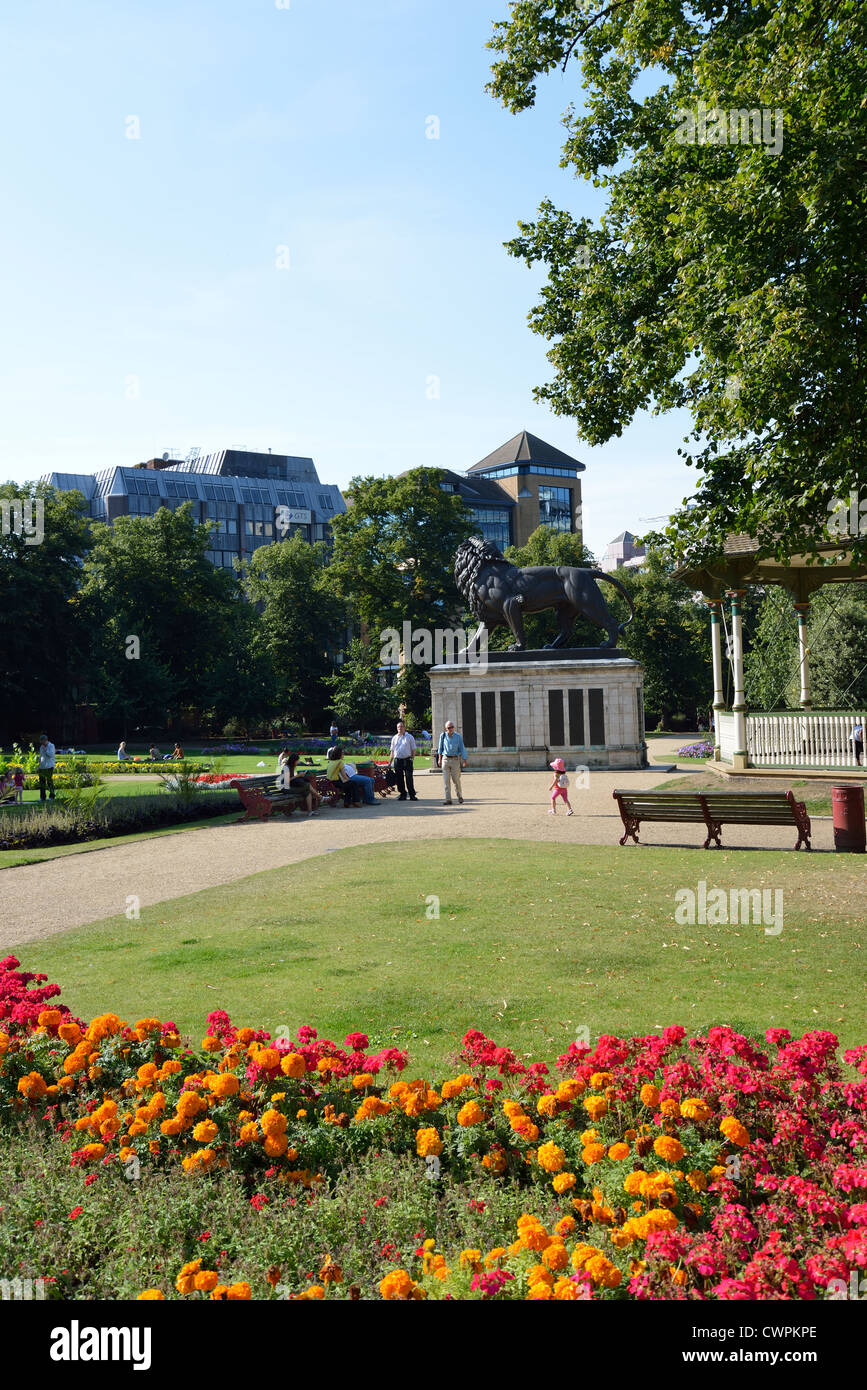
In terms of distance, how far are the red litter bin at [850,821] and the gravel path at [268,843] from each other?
0.54 m

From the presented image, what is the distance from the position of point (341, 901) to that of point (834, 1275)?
8271 mm

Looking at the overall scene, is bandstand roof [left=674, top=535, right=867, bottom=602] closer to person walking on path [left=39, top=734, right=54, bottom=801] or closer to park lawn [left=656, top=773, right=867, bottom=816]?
park lawn [left=656, top=773, right=867, bottom=816]

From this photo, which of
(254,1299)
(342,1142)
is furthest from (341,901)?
(254,1299)

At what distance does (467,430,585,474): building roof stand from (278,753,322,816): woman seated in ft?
357

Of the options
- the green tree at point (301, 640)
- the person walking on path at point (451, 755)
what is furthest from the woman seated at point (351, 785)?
the green tree at point (301, 640)

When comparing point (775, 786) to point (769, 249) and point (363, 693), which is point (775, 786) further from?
point (363, 693)

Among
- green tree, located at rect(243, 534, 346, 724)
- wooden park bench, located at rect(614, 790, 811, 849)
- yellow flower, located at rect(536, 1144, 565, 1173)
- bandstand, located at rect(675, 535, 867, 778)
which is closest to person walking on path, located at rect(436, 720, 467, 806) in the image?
wooden park bench, located at rect(614, 790, 811, 849)

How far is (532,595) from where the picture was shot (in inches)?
1252

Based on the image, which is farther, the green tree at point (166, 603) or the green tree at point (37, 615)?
the green tree at point (166, 603)

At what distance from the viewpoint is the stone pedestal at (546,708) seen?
31.1 m

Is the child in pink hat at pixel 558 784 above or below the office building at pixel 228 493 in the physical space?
below

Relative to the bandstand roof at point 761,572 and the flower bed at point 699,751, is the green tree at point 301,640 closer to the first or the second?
the flower bed at point 699,751

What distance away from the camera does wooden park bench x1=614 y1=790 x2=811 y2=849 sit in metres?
14.1
